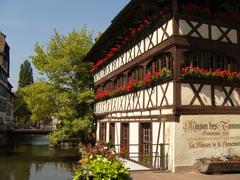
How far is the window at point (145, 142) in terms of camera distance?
17094mm

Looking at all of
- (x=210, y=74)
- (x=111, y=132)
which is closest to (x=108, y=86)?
(x=111, y=132)

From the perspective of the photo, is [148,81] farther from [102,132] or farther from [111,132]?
[102,132]

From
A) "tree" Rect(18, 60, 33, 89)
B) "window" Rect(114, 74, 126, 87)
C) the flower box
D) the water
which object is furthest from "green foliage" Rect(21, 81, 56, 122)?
"tree" Rect(18, 60, 33, 89)

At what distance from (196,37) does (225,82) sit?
2.24 m

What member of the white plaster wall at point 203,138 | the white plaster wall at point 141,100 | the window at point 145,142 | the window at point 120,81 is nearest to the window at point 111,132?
the white plaster wall at point 141,100

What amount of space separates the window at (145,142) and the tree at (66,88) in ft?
44.6

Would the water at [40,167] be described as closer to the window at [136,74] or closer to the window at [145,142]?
the window at [145,142]

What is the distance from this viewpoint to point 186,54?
15688 mm

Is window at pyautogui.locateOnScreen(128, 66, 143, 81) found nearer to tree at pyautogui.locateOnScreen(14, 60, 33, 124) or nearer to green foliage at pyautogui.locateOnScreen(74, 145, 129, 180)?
green foliage at pyautogui.locateOnScreen(74, 145, 129, 180)

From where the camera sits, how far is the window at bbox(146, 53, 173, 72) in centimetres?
1617

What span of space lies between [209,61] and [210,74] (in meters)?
1.06

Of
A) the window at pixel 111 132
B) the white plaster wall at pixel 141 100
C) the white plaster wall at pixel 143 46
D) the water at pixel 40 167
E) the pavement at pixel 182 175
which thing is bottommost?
the water at pixel 40 167

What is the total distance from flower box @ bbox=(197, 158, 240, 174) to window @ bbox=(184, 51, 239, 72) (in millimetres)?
3966

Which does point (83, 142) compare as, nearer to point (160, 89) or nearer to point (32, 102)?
point (32, 102)
